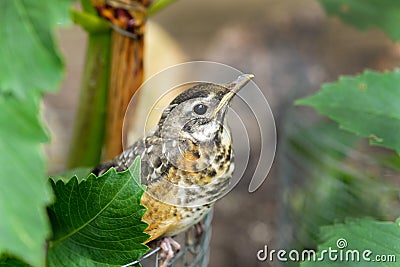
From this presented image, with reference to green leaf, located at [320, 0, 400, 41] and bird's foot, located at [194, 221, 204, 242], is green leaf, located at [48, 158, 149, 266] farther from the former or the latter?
green leaf, located at [320, 0, 400, 41]

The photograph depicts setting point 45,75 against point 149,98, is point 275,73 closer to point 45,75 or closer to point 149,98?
point 149,98

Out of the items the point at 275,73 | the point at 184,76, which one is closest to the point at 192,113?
the point at 184,76

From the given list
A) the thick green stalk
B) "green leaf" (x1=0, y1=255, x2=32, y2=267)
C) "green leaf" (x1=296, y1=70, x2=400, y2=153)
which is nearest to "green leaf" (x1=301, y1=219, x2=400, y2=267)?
"green leaf" (x1=296, y1=70, x2=400, y2=153)

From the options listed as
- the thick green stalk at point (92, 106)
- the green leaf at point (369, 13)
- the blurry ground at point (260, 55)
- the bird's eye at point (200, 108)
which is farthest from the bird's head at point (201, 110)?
the blurry ground at point (260, 55)

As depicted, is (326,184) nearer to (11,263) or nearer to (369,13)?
(369,13)

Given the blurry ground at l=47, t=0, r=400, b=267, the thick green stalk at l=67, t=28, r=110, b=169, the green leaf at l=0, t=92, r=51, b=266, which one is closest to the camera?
the green leaf at l=0, t=92, r=51, b=266

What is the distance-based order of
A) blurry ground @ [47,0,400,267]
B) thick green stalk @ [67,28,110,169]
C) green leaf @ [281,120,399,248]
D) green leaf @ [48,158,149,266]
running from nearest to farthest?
green leaf @ [48,158,149,266]
thick green stalk @ [67,28,110,169]
green leaf @ [281,120,399,248]
blurry ground @ [47,0,400,267]
